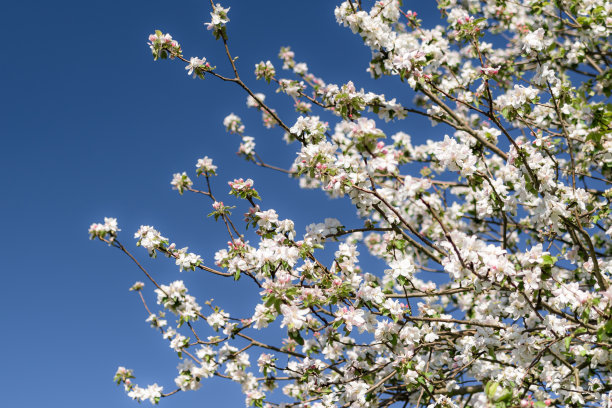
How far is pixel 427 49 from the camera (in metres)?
4.43

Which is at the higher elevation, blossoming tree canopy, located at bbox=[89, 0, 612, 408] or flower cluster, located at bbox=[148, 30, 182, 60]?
flower cluster, located at bbox=[148, 30, 182, 60]

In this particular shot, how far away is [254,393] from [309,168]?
269 centimetres

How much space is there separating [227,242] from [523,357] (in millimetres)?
2522

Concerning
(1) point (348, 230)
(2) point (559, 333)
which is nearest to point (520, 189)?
(2) point (559, 333)

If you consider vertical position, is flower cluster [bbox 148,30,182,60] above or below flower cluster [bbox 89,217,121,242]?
above

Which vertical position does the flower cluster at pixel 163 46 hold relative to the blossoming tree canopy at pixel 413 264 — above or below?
above

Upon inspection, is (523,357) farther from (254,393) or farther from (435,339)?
(254,393)

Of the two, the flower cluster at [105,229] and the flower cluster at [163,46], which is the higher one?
the flower cluster at [163,46]

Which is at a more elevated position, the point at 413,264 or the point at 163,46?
the point at 163,46

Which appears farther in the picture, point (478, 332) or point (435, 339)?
point (435, 339)

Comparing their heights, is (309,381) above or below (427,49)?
below

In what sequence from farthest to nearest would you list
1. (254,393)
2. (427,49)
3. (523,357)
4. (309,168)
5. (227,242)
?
1. (254,393)
2. (427,49)
3. (227,242)
4. (523,357)
5. (309,168)

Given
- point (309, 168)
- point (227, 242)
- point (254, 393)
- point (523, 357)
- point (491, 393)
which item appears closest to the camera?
point (491, 393)

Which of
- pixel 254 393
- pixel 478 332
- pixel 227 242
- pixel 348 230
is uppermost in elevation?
pixel 227 242
